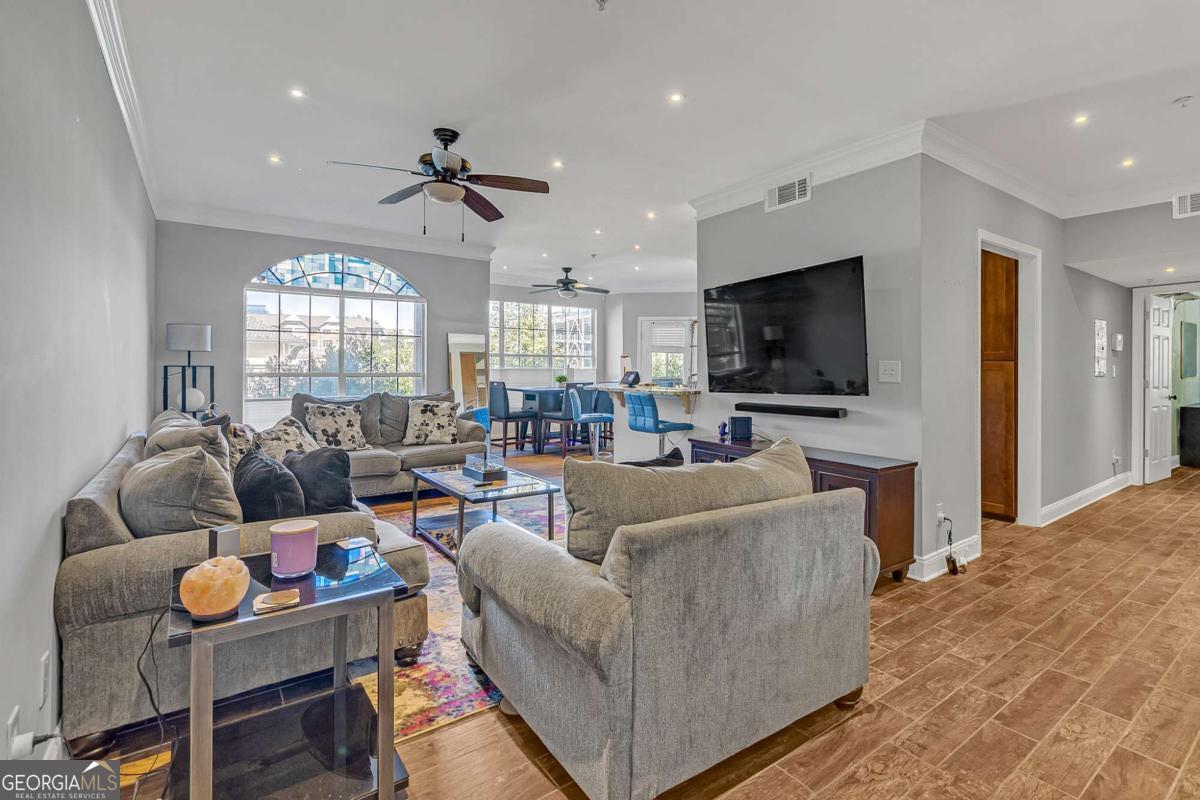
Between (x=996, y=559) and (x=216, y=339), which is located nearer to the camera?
(x=996, y=559)

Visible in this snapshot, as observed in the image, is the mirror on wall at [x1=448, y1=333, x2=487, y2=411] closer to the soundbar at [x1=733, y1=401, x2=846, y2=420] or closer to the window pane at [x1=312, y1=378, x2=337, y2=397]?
the window pane at [x1=312, y1=378, x2=337, y2=397]

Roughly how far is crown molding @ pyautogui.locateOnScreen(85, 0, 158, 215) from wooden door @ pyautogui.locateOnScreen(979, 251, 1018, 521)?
5522 millimetres

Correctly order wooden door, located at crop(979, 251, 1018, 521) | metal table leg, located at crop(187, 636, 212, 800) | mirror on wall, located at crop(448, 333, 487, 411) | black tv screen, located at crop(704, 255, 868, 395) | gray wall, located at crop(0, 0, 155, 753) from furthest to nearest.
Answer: mirror on wall, located at crop(448, 333, 487, 411) → wooden door, located at crop(979, 251, 1018, 521) → black tv screen, located at crop(704, 255, 868, 395) → gray wall, located at crop(0, 0, 155, 753) → metal table leg, located at crop(187, 636, 212, 800)

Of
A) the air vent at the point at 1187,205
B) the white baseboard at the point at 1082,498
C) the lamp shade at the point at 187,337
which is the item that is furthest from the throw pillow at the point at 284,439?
the air vent at the point at 1187,205

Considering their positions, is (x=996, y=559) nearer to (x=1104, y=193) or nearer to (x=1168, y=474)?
(x=1104, y=193)

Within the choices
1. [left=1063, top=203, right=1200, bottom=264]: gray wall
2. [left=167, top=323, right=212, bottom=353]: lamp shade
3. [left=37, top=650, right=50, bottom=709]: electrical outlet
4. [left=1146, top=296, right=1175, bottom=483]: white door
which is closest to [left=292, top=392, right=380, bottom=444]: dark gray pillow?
[left=167, top=323, right=212, bottom=353]: lamp shade

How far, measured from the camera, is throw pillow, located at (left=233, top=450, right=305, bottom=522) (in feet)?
7.05

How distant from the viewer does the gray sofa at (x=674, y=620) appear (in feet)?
4.70

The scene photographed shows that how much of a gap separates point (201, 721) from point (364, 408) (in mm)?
4719

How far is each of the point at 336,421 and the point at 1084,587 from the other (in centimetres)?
574

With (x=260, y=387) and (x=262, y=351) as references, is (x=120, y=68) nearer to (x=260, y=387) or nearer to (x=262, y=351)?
(x=262, y=351)

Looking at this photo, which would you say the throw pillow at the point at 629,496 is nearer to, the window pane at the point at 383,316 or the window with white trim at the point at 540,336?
the window pane at the point at 383,316

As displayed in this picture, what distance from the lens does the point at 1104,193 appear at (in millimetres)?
4434

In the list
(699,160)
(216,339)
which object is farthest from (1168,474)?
(216,339)
